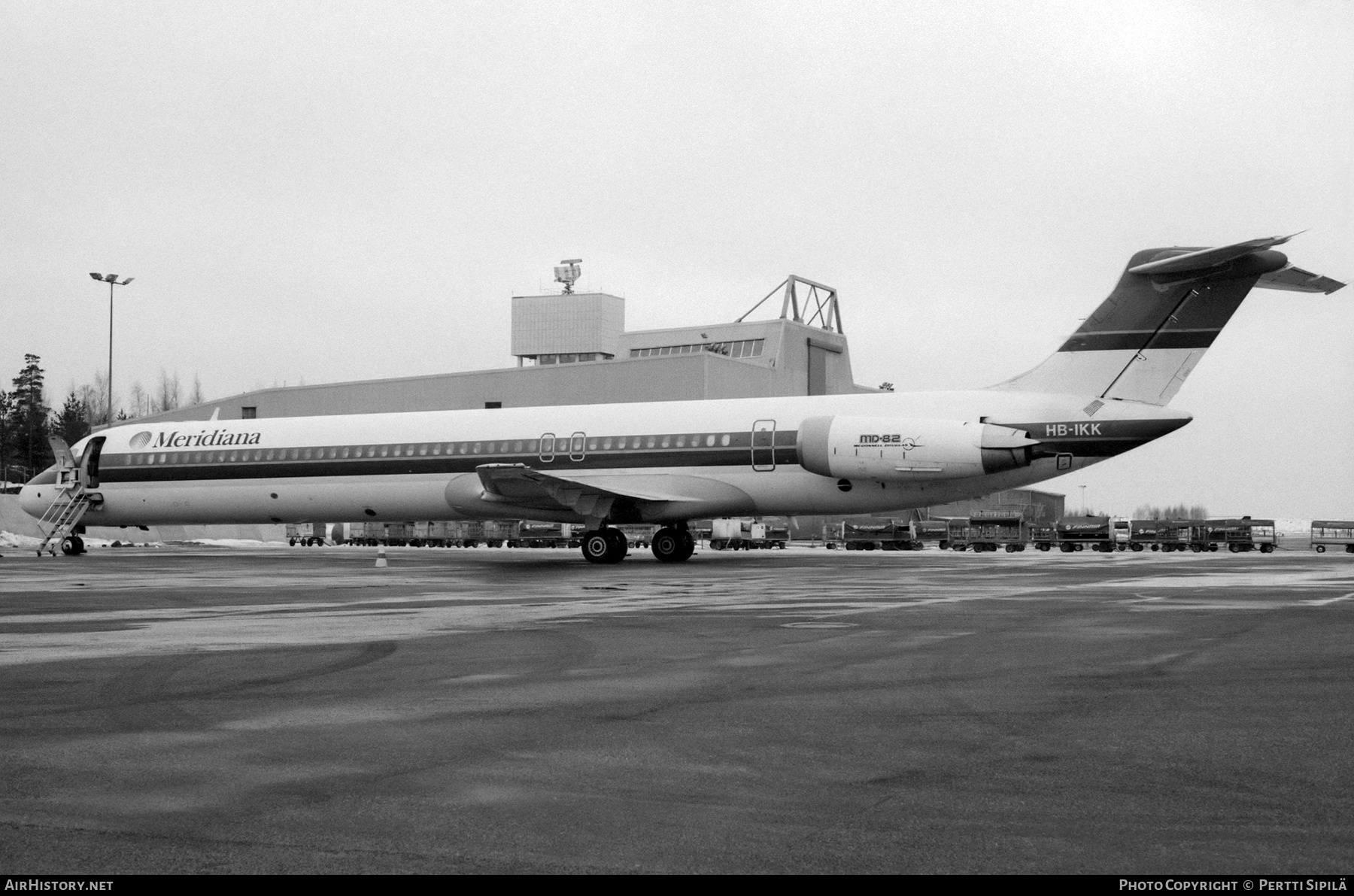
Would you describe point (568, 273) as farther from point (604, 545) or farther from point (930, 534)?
point (604, 545)

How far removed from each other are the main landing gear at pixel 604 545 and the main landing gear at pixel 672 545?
123cm

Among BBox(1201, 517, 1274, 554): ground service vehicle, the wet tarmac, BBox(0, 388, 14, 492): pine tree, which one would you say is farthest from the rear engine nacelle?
BBox(0, 388, 14, 492): pine tree

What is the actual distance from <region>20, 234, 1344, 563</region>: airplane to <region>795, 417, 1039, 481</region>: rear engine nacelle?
0.04 meters

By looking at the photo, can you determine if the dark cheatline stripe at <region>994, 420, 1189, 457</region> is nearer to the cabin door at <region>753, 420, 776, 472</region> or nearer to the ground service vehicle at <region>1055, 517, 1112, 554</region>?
the cabin door at <region>753, 420, 776, 472</region>

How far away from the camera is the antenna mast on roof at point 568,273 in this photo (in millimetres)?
87656

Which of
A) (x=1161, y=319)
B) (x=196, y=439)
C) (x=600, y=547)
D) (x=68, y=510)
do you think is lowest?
(x=600, y=547)

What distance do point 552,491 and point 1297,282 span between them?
51.1 ft

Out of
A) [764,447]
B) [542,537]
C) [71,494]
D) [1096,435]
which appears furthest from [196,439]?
[1096,435]

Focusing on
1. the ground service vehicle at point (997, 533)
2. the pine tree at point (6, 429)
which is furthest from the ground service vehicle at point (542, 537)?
the pine tree at point (6, 429)

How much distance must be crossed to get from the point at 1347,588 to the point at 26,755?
17.8 m

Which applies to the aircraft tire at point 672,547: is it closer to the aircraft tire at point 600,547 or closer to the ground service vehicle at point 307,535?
the aircraft tire at point 600,547

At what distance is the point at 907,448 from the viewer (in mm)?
26250

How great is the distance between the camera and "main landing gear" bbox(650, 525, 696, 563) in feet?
98.2

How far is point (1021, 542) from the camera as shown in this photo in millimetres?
43281
